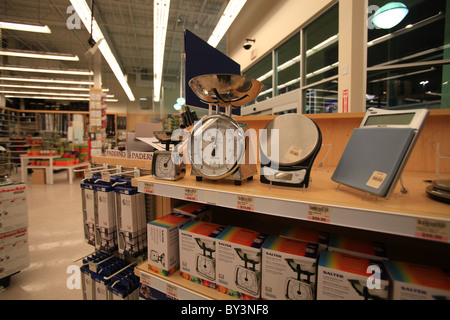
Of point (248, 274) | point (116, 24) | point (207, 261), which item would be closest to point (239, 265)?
point (248, 274)

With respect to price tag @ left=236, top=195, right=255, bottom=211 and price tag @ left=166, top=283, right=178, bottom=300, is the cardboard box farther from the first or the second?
price tag @ left=236, top=195, right=255, bottom=211

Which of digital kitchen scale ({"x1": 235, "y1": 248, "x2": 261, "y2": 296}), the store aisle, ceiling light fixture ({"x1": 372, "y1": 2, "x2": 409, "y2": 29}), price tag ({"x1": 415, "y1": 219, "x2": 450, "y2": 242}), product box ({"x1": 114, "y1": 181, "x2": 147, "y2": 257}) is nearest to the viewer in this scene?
price tag ({"x1": 415, "y1": 219, "x2": 450, "y2": 242})

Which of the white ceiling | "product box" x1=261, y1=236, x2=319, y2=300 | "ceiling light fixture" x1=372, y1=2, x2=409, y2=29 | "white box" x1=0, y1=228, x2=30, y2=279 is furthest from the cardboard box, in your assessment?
"ceiling light fixture" x1=372, y1=2, x2=409, y2=29

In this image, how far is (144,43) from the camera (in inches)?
337

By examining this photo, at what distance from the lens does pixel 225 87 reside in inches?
40.0

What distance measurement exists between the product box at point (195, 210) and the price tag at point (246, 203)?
1.85ft

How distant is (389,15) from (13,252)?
17.5 ft

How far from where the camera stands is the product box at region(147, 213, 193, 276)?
1.11 m

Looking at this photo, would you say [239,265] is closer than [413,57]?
Yes

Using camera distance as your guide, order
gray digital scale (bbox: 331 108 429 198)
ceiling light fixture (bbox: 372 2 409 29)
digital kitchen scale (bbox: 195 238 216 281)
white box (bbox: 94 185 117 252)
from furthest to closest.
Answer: ceiling light fixture (bbox: 372 2 409 29), white box (bbox: 94 185 117 252), digital kitchen scale (bbox: 195 238 216 281), gray digital scale (bbox: 331 108 429 198)

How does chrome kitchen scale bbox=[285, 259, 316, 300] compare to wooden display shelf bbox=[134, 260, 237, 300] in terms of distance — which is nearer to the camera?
chrome kitchen scale bbox=[285, 259, 316, 300]

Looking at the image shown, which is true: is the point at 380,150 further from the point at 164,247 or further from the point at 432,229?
the point at 164,247

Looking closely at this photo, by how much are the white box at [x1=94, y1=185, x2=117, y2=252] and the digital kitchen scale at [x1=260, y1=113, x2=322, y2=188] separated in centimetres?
122
